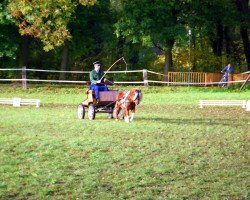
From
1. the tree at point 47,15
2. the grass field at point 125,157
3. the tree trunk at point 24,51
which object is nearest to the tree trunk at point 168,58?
the tree trunk at point 24,51

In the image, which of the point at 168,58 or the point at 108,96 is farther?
the point at 168,58

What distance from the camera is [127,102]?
1948cm

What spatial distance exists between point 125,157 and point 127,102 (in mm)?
6424

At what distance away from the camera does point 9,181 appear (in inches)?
426

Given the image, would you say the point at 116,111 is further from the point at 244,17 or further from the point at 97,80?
the point at 244,17

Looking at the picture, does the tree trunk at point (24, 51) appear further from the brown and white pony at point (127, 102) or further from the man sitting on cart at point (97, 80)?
the brown and white pony at point (127, 102)

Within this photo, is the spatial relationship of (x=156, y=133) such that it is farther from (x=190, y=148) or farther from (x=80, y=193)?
(x=80, y=193)

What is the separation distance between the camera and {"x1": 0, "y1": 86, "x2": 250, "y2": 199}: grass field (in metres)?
10.3

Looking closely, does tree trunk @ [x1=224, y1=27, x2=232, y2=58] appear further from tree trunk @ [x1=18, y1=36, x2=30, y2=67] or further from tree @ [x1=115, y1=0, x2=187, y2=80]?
tree trunk @ [x1=18, y1=36, x2=30, y2=67]

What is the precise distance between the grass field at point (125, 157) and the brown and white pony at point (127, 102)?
1.11 feet

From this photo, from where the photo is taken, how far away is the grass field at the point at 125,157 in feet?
33.8

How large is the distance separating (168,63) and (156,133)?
28.8m

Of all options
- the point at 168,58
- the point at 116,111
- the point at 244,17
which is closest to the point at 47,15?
the point at 116,111

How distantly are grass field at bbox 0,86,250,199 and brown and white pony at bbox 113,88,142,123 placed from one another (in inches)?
13.3
